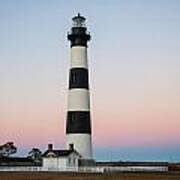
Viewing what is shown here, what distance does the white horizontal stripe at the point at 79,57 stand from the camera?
172 feet

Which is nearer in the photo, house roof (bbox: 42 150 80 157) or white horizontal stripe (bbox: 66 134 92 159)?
white horizontal stripe (bbox: 66 134 92 159)

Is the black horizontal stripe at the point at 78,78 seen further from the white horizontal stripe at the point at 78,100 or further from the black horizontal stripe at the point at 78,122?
the black horizontal stripe at the point at 78,122

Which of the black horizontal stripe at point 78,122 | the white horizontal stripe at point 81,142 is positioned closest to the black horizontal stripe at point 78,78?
the black horizontal stripe at point 78,122

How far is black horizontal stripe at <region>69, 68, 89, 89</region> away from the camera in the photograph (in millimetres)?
52094

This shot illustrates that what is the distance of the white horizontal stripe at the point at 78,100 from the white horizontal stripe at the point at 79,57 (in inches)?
106

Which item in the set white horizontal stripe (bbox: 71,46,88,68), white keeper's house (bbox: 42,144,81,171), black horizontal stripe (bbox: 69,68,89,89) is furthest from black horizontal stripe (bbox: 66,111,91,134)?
white horizontal stripe (bbox: 71,46,88,68)

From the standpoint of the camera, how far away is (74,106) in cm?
5191

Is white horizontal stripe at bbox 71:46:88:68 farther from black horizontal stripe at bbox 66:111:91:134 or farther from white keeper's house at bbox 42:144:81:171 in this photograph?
white keeper's house at bbox 42:144:81:171

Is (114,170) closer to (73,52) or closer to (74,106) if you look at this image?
(74,106)

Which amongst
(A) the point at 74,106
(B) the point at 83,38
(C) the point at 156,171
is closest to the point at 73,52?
(B) the point at 83,38

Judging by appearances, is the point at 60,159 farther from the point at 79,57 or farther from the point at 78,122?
the point at 79,57

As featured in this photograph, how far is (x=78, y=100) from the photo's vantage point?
51.8m

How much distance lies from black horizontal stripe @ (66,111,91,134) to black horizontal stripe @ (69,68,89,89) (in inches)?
108

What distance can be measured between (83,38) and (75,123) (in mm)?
8987
